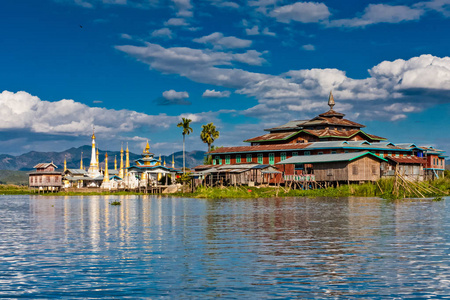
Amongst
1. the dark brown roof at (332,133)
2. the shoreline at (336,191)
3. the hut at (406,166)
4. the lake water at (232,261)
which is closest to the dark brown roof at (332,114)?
the dark brown roof at (332,133)

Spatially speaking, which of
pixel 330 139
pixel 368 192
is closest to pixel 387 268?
pixel 368 192

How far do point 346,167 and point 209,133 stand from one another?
4519 centimetres

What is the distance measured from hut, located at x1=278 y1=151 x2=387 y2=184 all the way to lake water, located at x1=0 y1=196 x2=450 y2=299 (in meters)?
44.7

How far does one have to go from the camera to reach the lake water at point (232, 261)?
42.5 feet

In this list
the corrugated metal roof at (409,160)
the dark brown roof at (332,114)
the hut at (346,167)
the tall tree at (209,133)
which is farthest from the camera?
the tall tree at (209,133)

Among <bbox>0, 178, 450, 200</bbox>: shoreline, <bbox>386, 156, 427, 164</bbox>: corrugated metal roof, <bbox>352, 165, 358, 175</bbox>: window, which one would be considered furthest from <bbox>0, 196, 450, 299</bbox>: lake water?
<bbox>386, 156, 427, 164</bbox>: corrugated metal roof

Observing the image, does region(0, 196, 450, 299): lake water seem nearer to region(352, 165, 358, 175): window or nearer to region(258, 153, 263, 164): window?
region(352, 165, 358, 175): window

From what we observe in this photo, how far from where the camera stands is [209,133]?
4432 inches

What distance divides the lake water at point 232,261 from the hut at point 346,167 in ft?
147

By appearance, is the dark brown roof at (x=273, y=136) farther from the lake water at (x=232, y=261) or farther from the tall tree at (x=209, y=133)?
the lake water at (x=232, y=261)

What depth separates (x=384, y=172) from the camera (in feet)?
246

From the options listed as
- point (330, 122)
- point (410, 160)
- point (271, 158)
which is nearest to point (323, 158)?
point (271, 158)

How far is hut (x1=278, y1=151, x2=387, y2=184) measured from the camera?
237 ft

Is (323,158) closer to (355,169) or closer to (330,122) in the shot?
(355,169)
